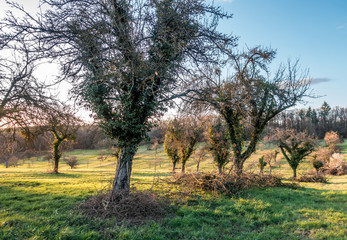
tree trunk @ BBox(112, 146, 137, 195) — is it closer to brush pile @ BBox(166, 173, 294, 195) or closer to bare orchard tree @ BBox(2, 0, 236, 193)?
bare orchard tree @ BBox(2, 0, 236, 193)

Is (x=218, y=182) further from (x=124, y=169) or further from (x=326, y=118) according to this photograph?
(x=326, y=118)

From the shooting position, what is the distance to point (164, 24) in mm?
7598

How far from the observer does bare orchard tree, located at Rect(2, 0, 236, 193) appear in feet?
22.1

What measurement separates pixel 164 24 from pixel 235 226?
7.45 m

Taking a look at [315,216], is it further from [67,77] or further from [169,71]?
[67,77]

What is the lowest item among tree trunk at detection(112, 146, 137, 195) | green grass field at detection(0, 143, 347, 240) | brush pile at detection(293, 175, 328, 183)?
brush pile at detection(293, 175, 328, 183)

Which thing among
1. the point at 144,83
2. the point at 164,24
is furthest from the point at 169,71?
the point at 164,24

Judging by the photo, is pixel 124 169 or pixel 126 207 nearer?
pixel 126 207

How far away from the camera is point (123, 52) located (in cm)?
691

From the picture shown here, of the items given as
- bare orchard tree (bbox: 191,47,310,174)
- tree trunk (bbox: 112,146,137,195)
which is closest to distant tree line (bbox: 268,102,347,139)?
bare orchard tree (bbox: 191,47,310,174)

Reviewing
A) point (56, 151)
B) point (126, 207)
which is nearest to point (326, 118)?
point (56, 151)

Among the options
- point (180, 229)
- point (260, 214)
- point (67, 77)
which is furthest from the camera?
point (67, 77)

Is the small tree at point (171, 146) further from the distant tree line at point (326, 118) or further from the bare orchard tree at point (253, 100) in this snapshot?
the distant tree line at point (326, 118)

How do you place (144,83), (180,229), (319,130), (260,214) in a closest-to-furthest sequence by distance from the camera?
(180,229) < (260,214) < (144,83) < (319,130)
